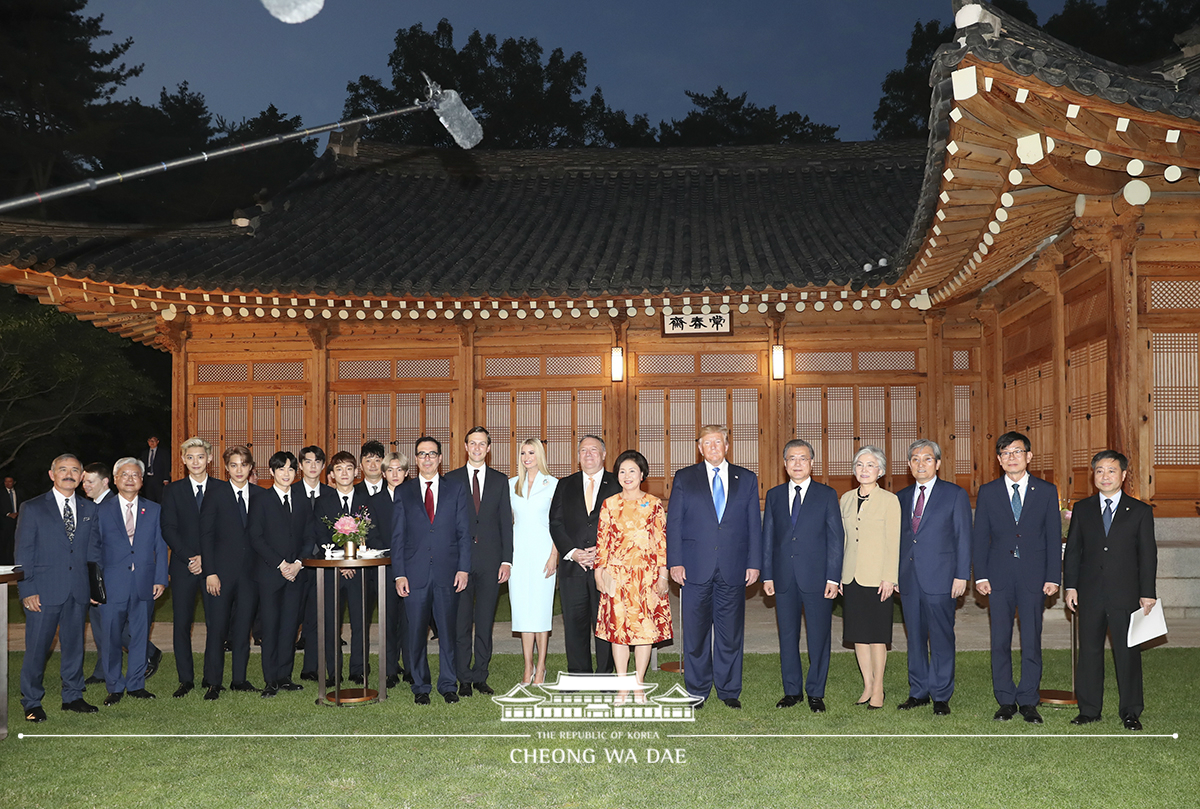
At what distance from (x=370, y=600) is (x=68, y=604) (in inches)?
74.5

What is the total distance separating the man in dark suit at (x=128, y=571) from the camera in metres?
6.18

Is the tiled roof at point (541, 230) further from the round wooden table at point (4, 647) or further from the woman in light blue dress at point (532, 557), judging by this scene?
the round wooden table at point (4, 647)

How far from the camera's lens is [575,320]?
11797mm

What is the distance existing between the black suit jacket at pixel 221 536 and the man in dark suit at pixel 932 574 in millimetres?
4192

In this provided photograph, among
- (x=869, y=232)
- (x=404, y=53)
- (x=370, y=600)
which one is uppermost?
(x=404, y=53)

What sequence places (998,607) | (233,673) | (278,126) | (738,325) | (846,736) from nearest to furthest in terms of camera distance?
(846,736)
(998,607)
(233,673)
(738,325)
(278,126)

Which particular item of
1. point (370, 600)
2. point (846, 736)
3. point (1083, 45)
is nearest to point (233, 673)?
point (370, 600)

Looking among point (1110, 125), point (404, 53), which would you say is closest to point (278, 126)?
point (404, 53)

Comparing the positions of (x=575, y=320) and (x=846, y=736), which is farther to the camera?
(x=575, y=320)

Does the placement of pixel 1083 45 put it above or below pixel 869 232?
above

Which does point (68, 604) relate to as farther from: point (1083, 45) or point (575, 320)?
point (1083, 45)

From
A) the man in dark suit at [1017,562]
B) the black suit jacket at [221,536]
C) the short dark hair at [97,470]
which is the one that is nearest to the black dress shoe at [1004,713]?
the man in dark suit at [1017,562]

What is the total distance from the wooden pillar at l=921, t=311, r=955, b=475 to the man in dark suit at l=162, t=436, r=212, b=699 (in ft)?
25.7

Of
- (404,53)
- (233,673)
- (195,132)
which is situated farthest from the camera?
(404,53)
